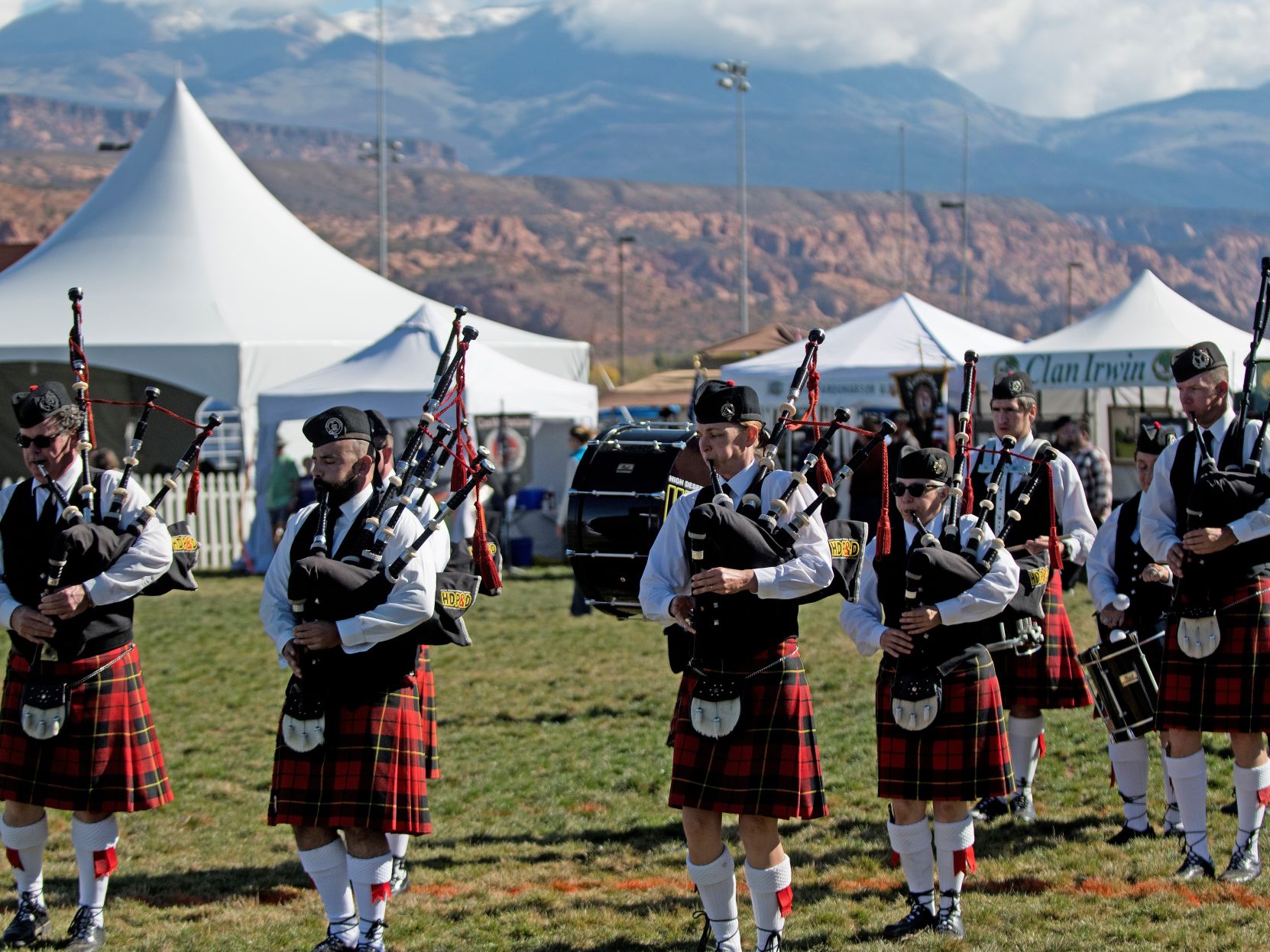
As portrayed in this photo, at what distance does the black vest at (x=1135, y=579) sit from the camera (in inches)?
178

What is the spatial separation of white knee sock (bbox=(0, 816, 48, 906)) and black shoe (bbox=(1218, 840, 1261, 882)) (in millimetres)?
3273

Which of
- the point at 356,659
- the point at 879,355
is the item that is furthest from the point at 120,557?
the point at 879,355

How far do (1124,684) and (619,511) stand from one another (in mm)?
1710

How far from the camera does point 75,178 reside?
83.8 metres

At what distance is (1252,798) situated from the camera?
156 inches

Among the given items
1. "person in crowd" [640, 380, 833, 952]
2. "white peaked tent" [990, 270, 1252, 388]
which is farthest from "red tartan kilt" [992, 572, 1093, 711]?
"white peaked tent" [990, 270, 1252, 388]

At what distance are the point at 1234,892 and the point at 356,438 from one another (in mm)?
2673

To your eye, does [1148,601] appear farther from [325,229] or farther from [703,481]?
[325,229]

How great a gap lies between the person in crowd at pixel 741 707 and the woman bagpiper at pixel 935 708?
294mm

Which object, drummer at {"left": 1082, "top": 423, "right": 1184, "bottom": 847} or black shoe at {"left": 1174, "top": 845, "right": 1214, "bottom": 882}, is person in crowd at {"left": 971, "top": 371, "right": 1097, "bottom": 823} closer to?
drummer at {"left": 1082, "top": 423, "right": 1184, "bottom": 847}

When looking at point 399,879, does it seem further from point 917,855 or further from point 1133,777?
point 1133,777

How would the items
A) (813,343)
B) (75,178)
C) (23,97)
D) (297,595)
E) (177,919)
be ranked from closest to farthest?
(297,595) → (813,343) → (177,919) → (75,178) → (23,97)

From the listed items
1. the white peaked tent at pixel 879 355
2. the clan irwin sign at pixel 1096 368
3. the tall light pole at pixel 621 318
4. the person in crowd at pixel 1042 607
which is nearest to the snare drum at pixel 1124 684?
the person in crowd at pixel 1042 607

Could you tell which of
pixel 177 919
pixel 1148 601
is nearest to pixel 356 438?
pixel 177 919
